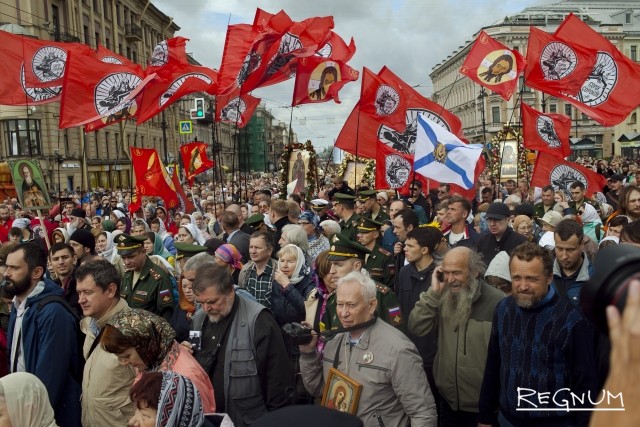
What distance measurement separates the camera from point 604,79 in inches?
446

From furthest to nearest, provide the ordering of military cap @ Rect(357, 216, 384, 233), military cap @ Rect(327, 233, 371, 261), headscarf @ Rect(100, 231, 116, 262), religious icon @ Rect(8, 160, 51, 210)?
religious icon @ Rect(8, 160, 51, 210)
headscarf @ Rect(100, 231, 116, 262)
military cap @ Rect(357, 216, 384, 233)
military cap @ Rect(327, 233, 371, 261)

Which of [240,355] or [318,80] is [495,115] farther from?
[240,355]

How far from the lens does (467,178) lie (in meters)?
9.86

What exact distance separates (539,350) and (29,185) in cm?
774

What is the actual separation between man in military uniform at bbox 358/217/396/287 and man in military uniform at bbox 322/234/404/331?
4.14 ft

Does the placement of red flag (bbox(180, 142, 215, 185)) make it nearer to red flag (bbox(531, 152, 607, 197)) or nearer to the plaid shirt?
red flag (bbox(531, 152, 607, 197))

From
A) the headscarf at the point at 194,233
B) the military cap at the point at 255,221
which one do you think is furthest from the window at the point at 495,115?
the military cap at the point at 255,221

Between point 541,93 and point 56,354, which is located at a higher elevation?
point 541,93

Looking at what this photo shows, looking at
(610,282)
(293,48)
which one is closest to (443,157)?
(293,48)

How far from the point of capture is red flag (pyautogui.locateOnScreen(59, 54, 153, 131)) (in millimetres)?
11207

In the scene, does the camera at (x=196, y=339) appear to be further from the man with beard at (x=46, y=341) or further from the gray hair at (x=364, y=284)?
the gray hair at (x=364, y=284)

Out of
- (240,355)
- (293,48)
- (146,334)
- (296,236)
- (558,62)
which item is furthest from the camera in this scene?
(293,48)

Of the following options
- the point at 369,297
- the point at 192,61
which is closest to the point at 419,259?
the point at 369,297

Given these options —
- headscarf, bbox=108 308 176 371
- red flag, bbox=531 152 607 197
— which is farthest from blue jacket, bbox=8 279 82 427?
red flag, bbox=531 152 607 197
